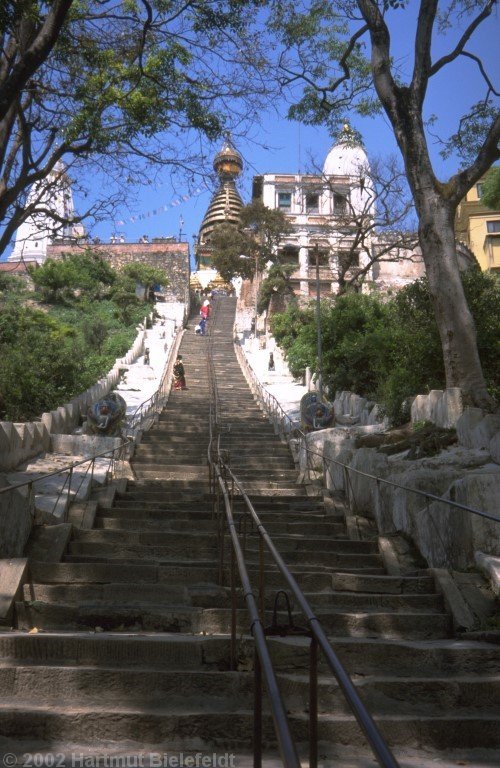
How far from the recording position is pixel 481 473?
6.03 meters

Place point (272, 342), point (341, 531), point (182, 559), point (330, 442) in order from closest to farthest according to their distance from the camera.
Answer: point (182, 559) < point (341, 531) < point (330, 442) < point (272, 342)

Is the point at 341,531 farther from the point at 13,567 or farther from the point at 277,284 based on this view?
the point at 277,284

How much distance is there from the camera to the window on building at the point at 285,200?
45000 millimetres

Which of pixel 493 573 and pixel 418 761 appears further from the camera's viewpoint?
pixel 493 573

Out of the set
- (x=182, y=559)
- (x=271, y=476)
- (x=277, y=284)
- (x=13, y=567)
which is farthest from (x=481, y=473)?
(x=277, y=284)

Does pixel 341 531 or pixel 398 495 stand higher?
pixel 398 495

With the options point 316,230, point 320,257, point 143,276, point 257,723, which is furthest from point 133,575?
point 316,230

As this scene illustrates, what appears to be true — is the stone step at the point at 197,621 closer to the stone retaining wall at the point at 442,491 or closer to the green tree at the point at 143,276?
the stone retaining wall at the point at 442,491

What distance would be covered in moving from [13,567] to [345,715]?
2.89 m

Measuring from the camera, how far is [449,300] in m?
9.62

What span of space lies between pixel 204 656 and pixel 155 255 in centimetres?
5283

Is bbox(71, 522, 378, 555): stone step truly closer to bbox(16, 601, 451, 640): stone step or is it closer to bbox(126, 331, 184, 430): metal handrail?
bbox(16, 601, 451, 640): stone step

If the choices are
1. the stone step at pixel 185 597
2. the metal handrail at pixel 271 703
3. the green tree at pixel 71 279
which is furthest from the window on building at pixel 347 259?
the metal handrail at pixel 271 703

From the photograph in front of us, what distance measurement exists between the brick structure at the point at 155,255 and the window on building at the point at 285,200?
10.5 metres
